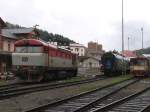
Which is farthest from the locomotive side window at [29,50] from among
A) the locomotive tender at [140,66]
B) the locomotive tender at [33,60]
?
the locomotive tender at [140,66]

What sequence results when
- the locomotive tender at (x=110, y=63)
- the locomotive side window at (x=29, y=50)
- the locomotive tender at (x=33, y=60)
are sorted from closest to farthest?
the locomotive tender at (x=33, y=60) < the locomotive side window at (x=29, y=50) < the locomotive tender at (x=110, y=63)

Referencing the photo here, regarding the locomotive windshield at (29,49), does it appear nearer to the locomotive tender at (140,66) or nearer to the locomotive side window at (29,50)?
the locomotive side window at (29,50)

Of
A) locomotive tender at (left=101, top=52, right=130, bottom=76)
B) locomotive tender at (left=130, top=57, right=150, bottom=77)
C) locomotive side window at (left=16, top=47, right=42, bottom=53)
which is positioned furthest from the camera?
locomotive tender at (left=101, top=52, right=130, bottom=76)

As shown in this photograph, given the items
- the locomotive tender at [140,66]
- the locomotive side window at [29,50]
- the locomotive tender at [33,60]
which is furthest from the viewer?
the locomotive tender at [140,66]

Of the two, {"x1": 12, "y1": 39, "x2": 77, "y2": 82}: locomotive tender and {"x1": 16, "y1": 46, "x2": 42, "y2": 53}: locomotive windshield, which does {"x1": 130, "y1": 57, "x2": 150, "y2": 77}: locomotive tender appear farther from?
{"x1": 16, "y1": 46, "x2": 42, "y2": 53}: locomotive windshield

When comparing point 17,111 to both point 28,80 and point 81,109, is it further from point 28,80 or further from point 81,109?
point 28,80

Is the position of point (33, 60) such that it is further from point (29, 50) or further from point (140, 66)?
point (140, 66)

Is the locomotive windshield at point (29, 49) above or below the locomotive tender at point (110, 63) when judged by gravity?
above

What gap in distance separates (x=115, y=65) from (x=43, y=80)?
64.7 feet

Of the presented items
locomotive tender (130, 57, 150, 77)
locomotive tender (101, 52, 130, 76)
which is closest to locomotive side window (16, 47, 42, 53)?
locomotive tender (130, 57, 150, 77)

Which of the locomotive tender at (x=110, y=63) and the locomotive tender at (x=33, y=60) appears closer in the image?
the locomotive tender at (x=33, y=60)

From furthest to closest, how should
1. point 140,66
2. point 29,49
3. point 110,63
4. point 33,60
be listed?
point 110,63
point 140,66
point 29,49
point 33,60

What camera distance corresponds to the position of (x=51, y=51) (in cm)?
3441

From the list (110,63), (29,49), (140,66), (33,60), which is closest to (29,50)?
(29,49)
